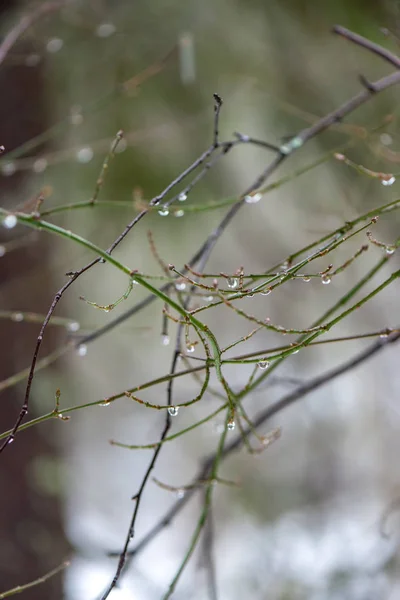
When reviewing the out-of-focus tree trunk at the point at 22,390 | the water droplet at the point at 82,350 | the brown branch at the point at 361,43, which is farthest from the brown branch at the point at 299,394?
the out-of-focus tree trunk at the point at 22,390

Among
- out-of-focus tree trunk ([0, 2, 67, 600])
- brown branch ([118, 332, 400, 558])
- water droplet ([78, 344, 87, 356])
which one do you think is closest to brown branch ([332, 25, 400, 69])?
brown branch ([118, 332, 400, 558])

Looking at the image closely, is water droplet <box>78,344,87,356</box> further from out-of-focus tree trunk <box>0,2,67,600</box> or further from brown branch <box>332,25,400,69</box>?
out-of-focus tree trunk <box>0,2,67,600</box>

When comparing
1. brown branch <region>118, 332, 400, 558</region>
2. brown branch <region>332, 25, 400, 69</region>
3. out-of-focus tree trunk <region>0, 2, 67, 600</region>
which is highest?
out-of-focus tree trunk <region>0, 2, 67, 600</region>

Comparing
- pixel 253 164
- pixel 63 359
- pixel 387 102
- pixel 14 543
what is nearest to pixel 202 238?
pixel 253 164

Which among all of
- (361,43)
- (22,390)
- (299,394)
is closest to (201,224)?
(22,390)

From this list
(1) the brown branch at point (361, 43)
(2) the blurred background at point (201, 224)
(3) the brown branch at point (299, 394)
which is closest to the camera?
(1) the brown branch at point (361, 43)

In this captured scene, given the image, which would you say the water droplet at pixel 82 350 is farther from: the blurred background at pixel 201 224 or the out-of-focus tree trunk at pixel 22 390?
the out-of-focus tree trunk at pixel 22 390

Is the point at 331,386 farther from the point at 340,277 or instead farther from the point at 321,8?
the point at 321,8
